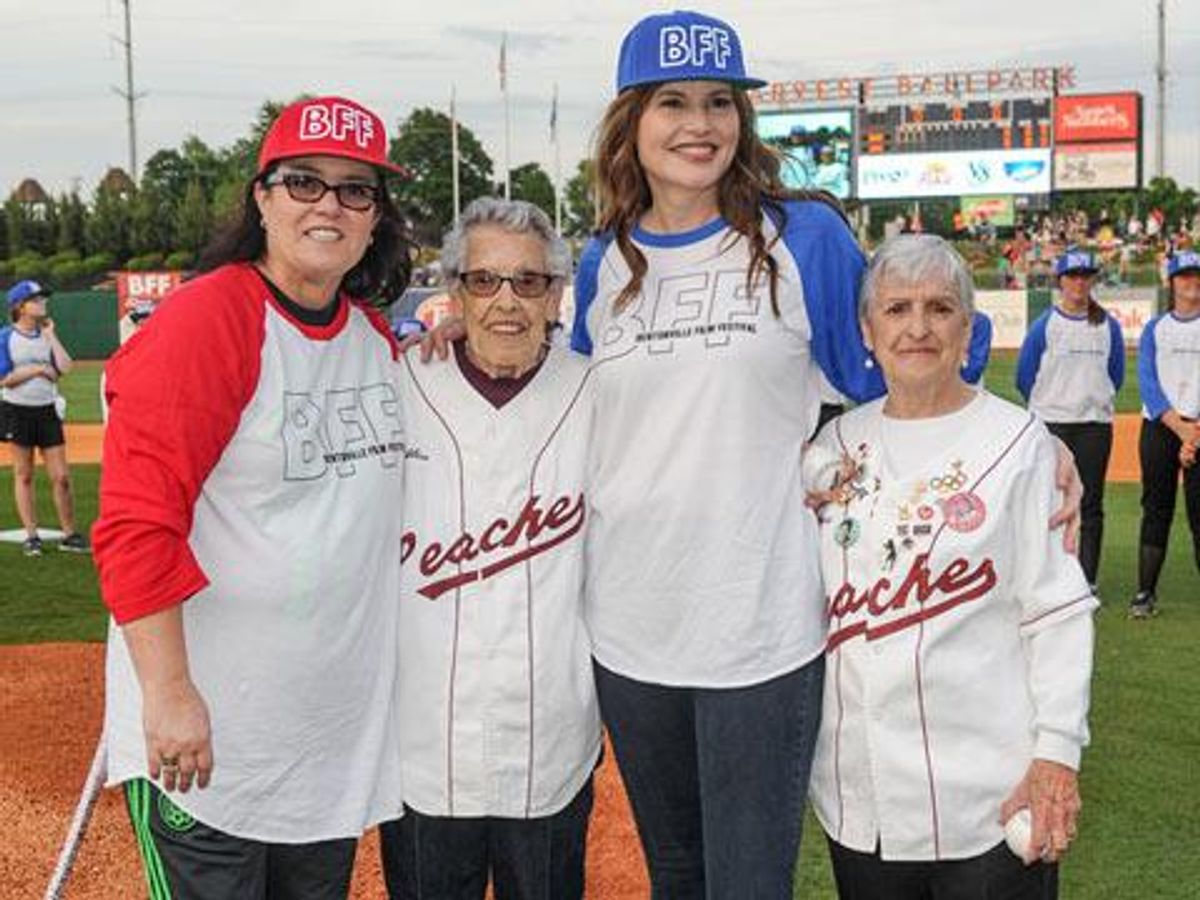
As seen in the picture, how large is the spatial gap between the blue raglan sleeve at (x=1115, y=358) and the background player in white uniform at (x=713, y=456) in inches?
243

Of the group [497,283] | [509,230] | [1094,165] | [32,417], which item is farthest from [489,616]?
[1094,165]

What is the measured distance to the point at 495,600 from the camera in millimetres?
2770

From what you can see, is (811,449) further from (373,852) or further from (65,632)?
(65,632)

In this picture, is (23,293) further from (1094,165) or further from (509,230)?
(1094,165)

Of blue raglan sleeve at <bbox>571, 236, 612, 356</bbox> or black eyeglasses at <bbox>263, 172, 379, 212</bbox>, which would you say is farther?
blue raglan sleeve at <bbox>571, 236, 612, 356</bbox>

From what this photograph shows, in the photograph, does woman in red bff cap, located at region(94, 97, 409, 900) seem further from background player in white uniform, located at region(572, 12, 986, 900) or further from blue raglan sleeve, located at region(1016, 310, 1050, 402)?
blue raglan sleeve, located at region(1016, 310, 1050, 402)

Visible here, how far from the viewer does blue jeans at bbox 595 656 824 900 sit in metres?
2.64

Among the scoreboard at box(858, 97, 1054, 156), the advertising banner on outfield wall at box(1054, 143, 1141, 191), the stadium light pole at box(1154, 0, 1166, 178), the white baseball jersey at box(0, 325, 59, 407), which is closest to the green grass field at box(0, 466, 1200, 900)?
the white baseball jersey at box(0, 325, 59, 407)

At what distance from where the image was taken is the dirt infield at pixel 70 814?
426 centimetres

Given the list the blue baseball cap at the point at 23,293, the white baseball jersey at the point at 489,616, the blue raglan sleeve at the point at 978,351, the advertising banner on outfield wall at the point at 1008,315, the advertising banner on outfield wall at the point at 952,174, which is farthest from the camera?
the advertising banner on outfield wall at the point at 952,174

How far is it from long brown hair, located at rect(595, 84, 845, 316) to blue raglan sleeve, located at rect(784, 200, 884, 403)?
1.7 inches

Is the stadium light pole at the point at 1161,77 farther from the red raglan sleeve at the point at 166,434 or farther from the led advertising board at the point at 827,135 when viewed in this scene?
the red raglan sleeve at the point at 166,434

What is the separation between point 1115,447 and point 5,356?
11.4 metres

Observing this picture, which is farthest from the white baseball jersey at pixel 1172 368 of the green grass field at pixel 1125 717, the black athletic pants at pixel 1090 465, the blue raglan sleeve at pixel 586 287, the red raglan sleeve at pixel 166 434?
the red raglan sleeve at pixel 166 434
